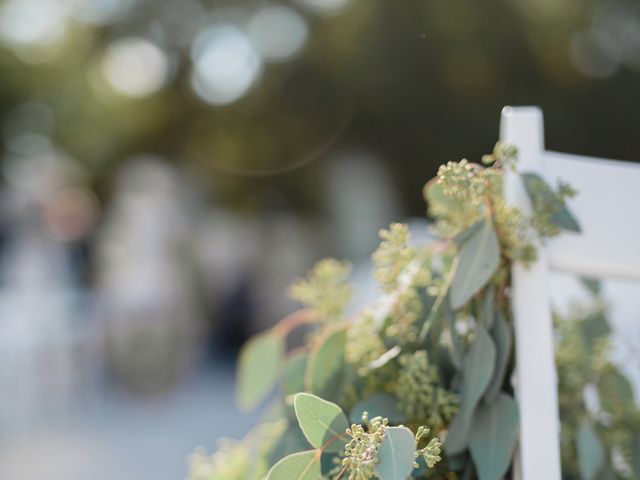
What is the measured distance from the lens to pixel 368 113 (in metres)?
8.53

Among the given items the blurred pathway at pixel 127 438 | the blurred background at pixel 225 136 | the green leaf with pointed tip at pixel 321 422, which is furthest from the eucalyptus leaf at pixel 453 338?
the blurred background at pixel 225 136

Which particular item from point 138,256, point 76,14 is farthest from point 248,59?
point 138,256

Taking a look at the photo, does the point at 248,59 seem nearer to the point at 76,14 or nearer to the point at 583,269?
the point at 76,14

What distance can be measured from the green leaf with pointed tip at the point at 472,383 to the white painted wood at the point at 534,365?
20 mm

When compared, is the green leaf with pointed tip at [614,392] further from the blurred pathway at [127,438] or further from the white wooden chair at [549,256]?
the blurred pathway at [127,438]

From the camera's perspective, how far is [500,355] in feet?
1.68

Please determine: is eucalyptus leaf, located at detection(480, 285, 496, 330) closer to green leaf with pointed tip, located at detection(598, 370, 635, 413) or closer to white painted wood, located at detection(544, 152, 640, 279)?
white painted wood, located at detection(544, 152, 640, 279)

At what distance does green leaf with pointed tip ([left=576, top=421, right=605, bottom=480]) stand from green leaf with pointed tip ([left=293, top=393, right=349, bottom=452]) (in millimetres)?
275

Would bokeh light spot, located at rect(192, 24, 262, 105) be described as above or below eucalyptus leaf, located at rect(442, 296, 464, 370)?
above

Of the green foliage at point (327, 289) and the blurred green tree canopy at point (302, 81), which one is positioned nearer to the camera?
the green foliage at point (327, 289)

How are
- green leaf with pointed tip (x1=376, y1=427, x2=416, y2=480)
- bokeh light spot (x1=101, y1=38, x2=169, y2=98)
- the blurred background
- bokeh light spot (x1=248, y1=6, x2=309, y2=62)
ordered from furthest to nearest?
bokeh light spot (x1=101, y1=38, x2=169, y2=98), bokeh light spot (x1=248, y1=6, x2=309, y2=62), the blurred background, green leaf with pointed tip (x1=376, y1=427, x2=416, y2=480)

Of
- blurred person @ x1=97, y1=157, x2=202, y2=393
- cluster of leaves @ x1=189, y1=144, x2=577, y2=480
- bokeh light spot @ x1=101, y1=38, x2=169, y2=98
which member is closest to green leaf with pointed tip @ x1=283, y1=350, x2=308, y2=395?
cluster of leaves @ x1=189, y1=144, x2=577, y2=480

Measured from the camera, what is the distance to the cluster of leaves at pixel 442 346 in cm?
48

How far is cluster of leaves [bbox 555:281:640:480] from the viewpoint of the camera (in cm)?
64
